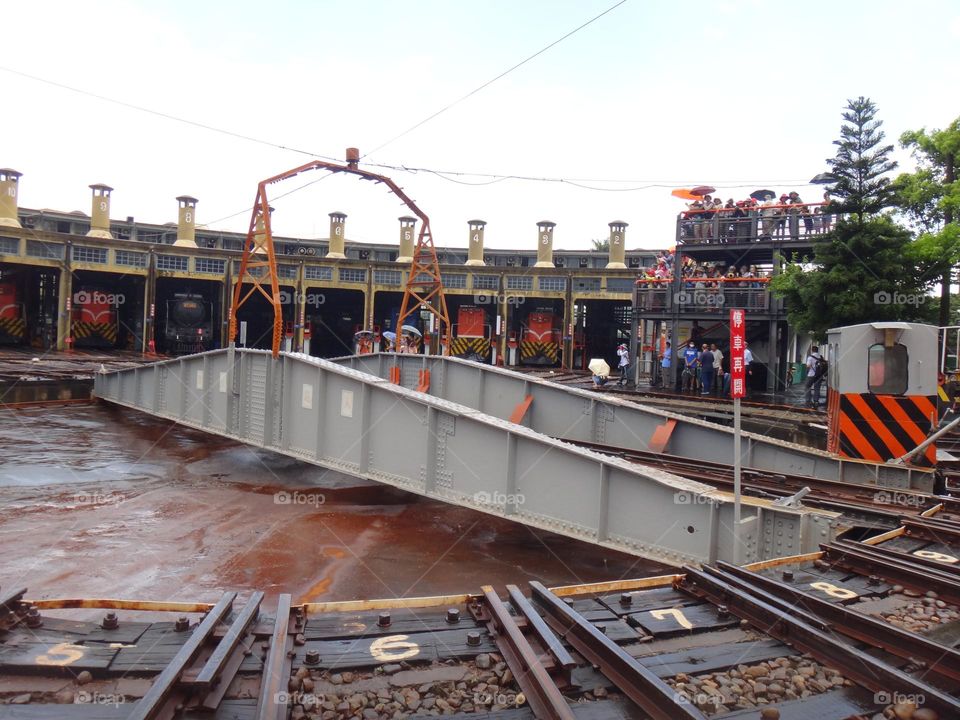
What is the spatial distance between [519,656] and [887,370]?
8.56 meters

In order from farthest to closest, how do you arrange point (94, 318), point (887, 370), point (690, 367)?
point (94, 318), point (690, 367), point (887, 370)

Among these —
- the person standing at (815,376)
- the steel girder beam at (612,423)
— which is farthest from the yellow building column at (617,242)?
the steel girder beam at (612,423)

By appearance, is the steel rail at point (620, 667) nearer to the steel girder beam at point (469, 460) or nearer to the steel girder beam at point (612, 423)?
the steel girder beam at point (469, 460)

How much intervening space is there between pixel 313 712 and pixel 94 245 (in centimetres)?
3322

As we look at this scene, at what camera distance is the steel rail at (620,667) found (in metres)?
3.06

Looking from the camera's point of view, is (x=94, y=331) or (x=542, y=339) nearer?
(x=94, y=331)

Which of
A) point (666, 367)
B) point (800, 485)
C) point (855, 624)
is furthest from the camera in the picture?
point (666, 367)

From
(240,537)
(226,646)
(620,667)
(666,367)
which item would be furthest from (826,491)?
(666,367)

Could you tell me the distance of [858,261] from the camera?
16.9 meters

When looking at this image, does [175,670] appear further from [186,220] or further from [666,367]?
[186,220]

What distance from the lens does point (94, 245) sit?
30.4 metres

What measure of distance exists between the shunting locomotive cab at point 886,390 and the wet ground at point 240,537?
17.0ft

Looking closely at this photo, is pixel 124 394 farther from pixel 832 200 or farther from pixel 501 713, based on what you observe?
pixel 832 200

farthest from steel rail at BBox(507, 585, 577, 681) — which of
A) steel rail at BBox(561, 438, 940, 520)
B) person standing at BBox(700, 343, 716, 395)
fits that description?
person standing at BBox(700, 343, 716, 395)
